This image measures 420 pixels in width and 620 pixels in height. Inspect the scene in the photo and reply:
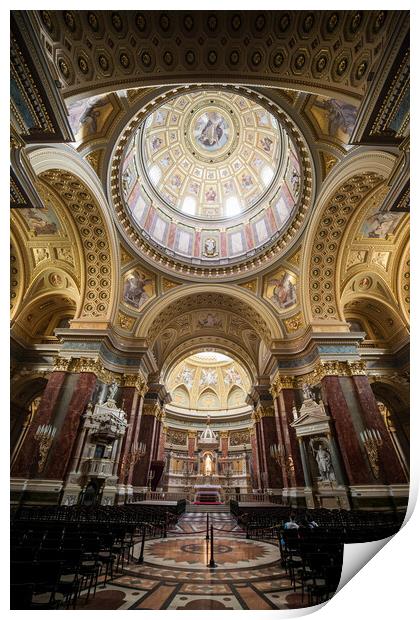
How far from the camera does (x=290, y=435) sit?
14250mm

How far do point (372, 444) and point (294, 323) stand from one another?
22.9ft

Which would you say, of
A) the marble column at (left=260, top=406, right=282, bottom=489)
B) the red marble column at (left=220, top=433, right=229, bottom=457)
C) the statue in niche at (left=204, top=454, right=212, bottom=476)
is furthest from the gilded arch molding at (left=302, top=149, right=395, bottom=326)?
the statue in niche at (left=204, top=454, right=212, bottom=476)

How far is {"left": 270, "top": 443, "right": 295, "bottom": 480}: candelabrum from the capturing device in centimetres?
1372

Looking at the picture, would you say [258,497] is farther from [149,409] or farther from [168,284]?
[168,284]

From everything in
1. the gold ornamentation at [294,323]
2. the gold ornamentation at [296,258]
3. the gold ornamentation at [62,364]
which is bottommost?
the gold ornamentation at [62,364]

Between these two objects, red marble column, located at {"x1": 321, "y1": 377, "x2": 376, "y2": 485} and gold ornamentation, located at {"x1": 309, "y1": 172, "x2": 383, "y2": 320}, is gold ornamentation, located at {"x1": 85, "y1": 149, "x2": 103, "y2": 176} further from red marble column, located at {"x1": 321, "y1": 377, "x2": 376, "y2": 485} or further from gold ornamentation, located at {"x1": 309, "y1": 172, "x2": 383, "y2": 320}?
red marble column, located at {"x1": 321, "y1": 377, "x2": 376, "y2": 485}

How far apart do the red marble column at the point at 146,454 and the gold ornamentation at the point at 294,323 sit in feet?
35.6

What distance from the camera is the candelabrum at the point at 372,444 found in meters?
10.7

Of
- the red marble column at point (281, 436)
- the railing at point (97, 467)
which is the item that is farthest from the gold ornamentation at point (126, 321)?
the red marble column at point (281, 436)

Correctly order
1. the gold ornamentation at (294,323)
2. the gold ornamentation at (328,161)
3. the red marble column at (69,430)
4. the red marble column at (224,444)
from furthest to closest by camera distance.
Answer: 1. the red marble column at (224,444)
2. the gold ornamentation at (294,323)
3. the gold ornamentation at (328,161)
4. the red marble column at (69,430)

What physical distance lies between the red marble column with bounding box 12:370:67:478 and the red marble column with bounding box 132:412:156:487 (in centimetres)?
677

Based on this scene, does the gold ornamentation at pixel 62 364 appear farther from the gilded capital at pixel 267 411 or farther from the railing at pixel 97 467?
the gilded capital at pixel 267 411

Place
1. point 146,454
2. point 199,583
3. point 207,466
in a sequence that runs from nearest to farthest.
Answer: point 199,583 < point 146,454 < point 207,466

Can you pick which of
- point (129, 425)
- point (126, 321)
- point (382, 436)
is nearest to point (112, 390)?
point (129, 425)
